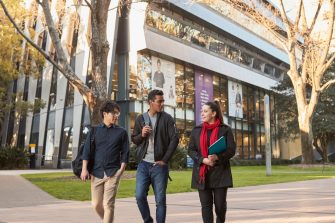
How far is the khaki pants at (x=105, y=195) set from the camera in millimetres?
5320

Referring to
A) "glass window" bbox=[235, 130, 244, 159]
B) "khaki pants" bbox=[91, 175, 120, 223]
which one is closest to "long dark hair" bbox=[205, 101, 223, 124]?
"khaki pants" bbox=[91, 175, 120, 223]

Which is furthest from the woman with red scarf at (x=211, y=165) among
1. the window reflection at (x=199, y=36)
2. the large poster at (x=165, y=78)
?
the large poster at (x=165, y=78)

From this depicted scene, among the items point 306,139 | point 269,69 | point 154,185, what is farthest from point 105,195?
point 269,69

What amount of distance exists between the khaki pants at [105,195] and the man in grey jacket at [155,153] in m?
0.39

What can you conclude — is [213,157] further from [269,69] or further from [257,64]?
[269,69]

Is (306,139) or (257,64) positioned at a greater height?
(257,64)

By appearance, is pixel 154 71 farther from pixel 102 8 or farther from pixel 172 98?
pixel 102 8

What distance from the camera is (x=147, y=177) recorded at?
18.5 feet

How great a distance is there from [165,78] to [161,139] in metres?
25.6

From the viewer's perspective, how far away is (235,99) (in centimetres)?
4025

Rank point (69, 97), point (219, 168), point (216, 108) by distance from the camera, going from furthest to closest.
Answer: point (69, 97)
point (216, 108)
point (219, 168)

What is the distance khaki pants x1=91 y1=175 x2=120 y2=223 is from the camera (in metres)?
5.32

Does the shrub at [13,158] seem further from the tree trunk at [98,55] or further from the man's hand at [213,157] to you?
the man's hand at [213,157]

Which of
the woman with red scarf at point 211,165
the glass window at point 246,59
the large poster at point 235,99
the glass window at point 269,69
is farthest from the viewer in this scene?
the glass window at point 269,69
